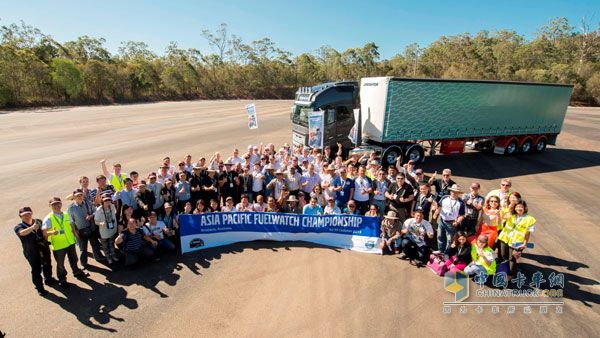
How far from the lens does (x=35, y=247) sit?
551 cm

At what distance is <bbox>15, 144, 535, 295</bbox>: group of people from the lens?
5.89 m

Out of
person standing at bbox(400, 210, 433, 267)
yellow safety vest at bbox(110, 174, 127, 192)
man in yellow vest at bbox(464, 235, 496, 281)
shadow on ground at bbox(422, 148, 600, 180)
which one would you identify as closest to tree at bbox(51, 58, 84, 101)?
yellow safety vest at bbox(110, 174, 127, 192)

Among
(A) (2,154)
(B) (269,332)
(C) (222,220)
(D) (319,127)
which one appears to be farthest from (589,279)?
(A) (2,154)

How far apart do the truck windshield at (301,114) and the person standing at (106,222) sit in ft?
31.3

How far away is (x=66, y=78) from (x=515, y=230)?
58.4m

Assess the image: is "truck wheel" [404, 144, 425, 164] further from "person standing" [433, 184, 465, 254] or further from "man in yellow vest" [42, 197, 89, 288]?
"man in yellow vest" [42, 197, 89, 288]

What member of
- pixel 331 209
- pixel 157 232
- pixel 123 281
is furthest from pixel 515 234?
pixel 123 281

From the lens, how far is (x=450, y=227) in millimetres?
6641

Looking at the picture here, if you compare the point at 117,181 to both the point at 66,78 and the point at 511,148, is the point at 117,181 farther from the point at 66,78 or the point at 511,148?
the point at 66,78

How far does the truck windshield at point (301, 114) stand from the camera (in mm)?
14273

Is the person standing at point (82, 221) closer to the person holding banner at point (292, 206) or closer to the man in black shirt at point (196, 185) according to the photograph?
the man in black shirt at point (196, 185)

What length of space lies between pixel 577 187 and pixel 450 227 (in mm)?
10082

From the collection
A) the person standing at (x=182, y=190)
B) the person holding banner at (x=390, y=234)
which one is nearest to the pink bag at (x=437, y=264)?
the person holding banner at (x=390, y=234)

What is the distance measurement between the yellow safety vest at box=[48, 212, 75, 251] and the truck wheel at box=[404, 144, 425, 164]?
13.4m
